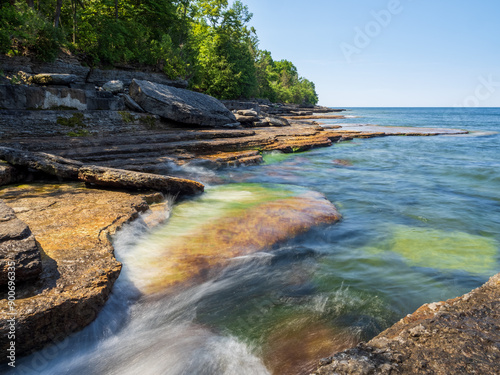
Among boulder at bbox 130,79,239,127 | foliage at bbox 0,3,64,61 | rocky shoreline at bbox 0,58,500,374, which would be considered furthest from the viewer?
foliage at bbox 0,3,64,61

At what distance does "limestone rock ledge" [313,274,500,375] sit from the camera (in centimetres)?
153

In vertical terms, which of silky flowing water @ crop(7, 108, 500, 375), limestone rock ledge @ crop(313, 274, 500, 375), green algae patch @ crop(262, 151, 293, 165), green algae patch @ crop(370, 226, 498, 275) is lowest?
green algae patch @ crop(370, 226, 498, 275)

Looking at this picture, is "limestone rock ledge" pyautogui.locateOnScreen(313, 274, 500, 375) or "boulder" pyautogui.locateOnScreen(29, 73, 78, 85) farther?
"boulder" pyautogui.locateOnScreen(29, 73, 78, 85)

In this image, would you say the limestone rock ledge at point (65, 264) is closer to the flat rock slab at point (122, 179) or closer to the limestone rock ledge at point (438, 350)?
the flat rock slab at point (122, 179)

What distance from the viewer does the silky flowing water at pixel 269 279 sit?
2.44 meters

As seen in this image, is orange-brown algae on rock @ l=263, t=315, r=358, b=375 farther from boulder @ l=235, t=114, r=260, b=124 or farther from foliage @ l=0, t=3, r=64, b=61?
foliage @ l=0, t=3, r=64, b=61

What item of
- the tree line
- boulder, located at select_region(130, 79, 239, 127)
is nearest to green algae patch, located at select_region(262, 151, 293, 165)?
boulder, located at select_region(130, 79, 239, 127)

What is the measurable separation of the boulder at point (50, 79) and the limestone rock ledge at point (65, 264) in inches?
362

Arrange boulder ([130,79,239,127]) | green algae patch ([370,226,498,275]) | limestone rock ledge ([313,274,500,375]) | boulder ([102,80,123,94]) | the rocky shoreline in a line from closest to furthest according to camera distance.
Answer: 1. limestone rock ledge ([313,274,500,375])
2. the rocky shoreline
3. green algae patch ([370,226,498,275])
4. boulder ([130,79,239,127])
5. boulder ([102,80,123,94])

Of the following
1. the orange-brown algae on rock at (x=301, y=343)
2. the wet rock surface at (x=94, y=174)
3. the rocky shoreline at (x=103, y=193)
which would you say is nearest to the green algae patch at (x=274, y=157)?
the rocky shoreline at (x=103, y=193)

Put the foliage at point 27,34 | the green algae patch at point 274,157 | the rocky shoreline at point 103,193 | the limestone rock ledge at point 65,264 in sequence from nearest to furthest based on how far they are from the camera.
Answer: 1. the rocky shoreline at point 103,193
2. the limestone rock ledge at point 65,264
3. the green algae patch at point 274,157
4. the foliage at point 27,34

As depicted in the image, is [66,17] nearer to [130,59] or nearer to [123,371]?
[130,59]

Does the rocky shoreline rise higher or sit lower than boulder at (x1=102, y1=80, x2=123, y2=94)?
lower

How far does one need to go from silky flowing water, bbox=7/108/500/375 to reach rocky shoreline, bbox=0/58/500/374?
0.37 meters
